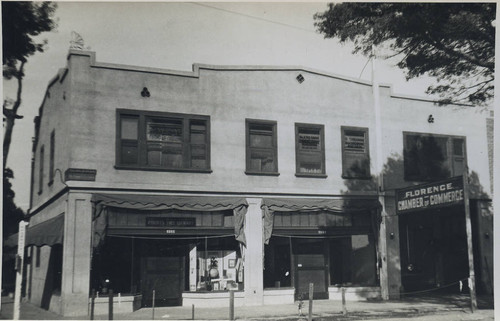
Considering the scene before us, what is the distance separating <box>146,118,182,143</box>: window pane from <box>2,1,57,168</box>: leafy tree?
4.38 meters

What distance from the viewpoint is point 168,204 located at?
1986 centimetres

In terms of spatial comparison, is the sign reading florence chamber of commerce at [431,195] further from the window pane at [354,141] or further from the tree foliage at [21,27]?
the tree foliage at [21,27]

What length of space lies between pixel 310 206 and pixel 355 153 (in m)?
3.03

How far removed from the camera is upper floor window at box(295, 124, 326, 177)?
22.1m

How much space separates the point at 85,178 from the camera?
62.4 feet

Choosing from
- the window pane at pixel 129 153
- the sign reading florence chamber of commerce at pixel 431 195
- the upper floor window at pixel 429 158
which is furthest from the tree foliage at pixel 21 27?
the upper floor window at pixel 429 158

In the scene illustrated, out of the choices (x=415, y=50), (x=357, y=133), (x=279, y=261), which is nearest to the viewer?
(x=415, y=50)

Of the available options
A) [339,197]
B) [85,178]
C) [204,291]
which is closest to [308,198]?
[339,197]

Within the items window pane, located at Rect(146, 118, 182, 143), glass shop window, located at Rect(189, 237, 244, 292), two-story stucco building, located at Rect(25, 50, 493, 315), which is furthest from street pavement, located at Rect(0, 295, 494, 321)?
window pane, located at Rect(146, 118, 182, 143)

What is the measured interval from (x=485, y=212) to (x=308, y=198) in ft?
26.3

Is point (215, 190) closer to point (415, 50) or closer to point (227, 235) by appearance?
point (227, 235)

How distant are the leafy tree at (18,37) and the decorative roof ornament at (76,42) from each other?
0.76 meters

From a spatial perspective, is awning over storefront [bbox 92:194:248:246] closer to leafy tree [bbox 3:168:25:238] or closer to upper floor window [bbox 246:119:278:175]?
upper floor window [bbox 246:119:278:175]

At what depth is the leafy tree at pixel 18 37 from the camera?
1575cm
